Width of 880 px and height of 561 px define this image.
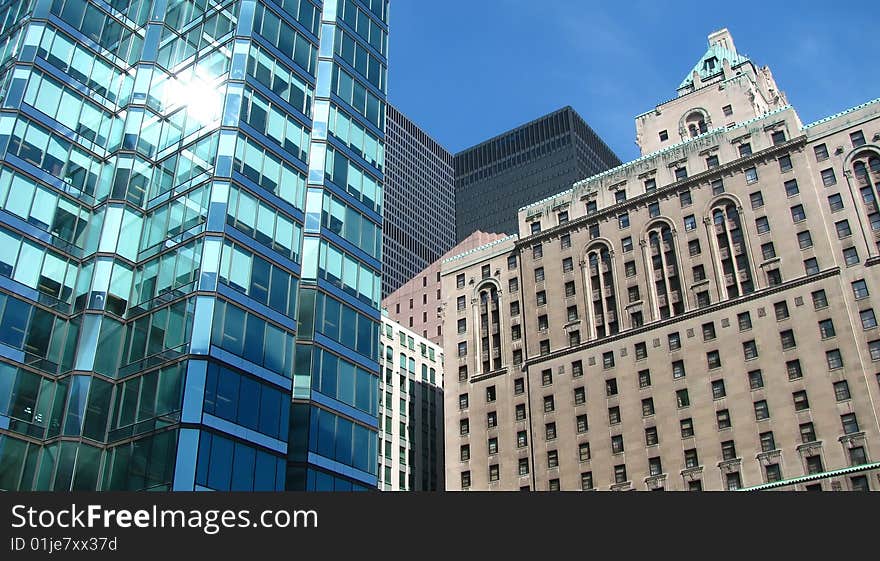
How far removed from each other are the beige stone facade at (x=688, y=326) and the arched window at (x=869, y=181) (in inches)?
5.6

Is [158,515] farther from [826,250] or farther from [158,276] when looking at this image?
[826,250]

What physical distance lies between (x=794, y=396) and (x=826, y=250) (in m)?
15.3

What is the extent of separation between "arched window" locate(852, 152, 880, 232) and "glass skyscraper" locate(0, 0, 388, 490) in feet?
175

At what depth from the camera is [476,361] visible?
370 feet

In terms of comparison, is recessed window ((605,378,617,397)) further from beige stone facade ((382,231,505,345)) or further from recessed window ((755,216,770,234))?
beige stone facade ((382,231,505,345))

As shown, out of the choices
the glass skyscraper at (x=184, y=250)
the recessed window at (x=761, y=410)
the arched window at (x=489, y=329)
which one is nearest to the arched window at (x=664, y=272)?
the recessed window at (x=761, y=410)

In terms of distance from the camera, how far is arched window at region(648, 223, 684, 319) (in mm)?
100438

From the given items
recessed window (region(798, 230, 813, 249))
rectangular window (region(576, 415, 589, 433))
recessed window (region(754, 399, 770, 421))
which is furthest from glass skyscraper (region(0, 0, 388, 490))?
recessed window (region(798, 230, 813, 249))

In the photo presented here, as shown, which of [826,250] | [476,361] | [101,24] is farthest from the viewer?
[476,361]

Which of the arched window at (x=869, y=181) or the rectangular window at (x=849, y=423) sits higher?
the arched window at (x=869, y=181)

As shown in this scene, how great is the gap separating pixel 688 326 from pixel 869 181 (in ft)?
73.2

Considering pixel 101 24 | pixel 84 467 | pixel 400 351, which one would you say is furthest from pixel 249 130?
pixel 400 351

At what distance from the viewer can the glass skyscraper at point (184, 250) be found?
47.8m

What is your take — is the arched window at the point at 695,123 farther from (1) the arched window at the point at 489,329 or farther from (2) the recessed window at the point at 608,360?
(2) the recessed window at the point at 608,360
